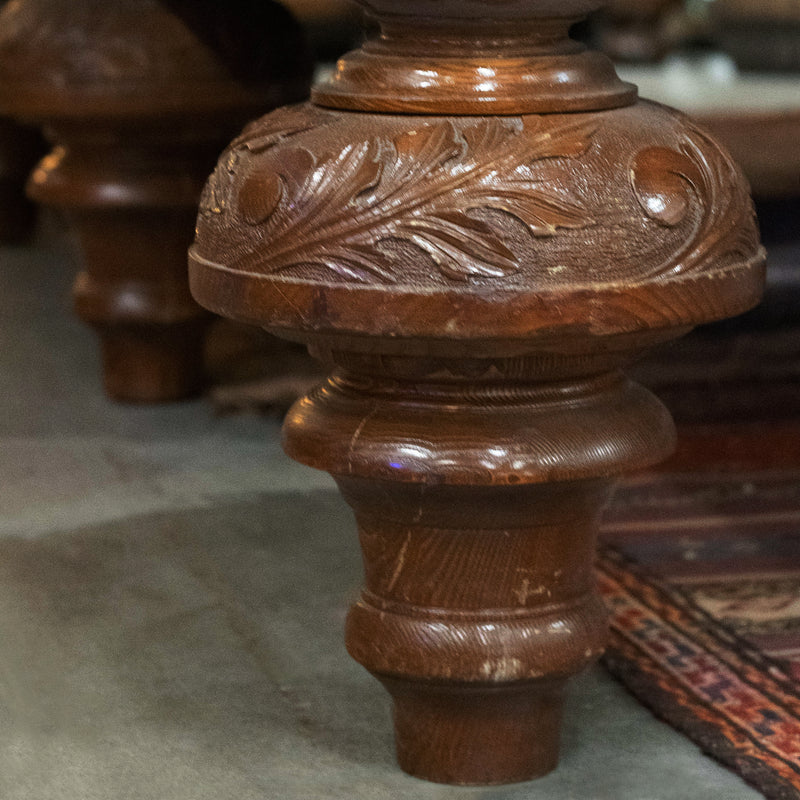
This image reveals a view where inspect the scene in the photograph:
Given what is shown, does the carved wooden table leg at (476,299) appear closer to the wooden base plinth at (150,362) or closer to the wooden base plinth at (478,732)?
the wooden base plinth at (478,732)

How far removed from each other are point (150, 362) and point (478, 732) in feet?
4.01

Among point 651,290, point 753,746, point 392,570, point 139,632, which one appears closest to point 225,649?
point 139,632

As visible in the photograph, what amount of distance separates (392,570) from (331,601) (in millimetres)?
423

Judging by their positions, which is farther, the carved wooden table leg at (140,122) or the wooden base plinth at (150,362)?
the wooden base plinth at (150,362)

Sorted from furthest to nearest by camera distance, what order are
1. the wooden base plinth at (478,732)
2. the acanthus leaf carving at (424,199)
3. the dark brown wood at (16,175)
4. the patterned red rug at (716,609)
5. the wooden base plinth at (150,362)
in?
the dark brown wood at (16,175) → the wooden base plinth at (150,362) → the patterned red rug at (716,609) → the wooden base plinth at (478,732) → the acanthus leaf carving at (424,199)

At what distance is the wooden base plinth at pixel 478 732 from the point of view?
3.37 ft

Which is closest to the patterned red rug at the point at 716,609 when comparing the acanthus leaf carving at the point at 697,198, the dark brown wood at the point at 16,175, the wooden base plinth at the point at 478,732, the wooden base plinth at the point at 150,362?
the wooden base plinth at the point at 478,732

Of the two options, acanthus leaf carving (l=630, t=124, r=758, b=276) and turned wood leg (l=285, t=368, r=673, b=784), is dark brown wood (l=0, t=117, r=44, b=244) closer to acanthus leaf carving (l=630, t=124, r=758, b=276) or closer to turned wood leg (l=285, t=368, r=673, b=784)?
turned wood leg (l=285, t=368, r=673, b=784)

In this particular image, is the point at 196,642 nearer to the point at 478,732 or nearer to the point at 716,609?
the point at 478,732

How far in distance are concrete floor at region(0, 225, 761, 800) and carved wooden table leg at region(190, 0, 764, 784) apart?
11 centimetres

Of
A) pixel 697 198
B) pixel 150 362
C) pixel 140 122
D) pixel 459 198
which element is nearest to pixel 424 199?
pixel 459 198

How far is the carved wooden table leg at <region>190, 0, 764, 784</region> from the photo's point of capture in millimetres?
883

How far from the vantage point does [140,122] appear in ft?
6.23

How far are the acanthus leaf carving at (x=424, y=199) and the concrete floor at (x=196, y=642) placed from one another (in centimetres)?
42
